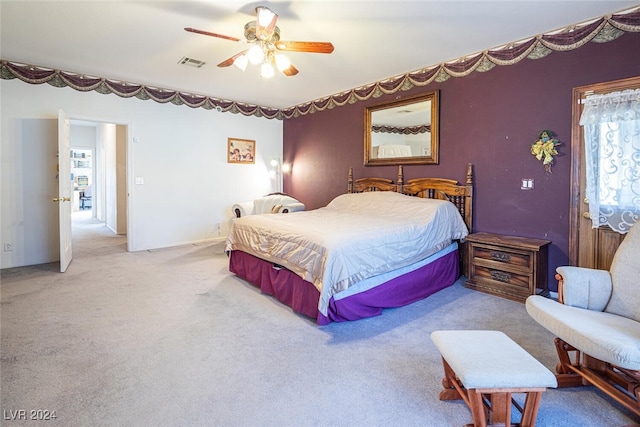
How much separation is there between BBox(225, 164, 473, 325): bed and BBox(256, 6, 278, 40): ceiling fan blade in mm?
1749

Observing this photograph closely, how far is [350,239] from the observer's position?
109 inches

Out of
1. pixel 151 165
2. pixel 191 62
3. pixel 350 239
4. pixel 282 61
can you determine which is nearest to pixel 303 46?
pixel 282 61

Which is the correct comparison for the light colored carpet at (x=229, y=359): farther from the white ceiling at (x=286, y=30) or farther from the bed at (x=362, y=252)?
the white ceiling at (x=286, y=30)

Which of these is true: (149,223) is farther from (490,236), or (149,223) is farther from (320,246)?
(490,236)

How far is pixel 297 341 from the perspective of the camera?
2467 mm

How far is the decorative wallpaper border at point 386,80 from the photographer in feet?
9.98

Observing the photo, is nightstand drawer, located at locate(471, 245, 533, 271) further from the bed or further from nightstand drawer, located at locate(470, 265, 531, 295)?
the bed

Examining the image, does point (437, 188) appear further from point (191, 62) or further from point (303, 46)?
point (191, 62)

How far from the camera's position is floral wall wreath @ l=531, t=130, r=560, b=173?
10.9 feet

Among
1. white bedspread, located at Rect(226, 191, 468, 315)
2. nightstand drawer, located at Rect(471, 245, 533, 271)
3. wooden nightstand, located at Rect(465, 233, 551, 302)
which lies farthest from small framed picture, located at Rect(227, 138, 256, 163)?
nightstand drawer, located at Rect(471, 245, 533, 271)

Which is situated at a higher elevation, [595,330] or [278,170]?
[278,170]

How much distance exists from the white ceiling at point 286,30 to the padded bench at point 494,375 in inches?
106

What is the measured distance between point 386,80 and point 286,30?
2.13 m

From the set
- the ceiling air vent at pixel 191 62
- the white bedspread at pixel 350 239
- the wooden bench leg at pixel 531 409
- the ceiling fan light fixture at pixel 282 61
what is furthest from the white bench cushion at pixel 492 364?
the ceiling air vent at pixel 191 62
